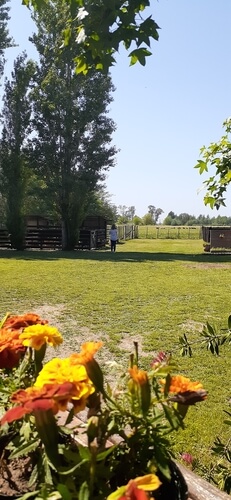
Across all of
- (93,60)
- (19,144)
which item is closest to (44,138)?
(19,144)

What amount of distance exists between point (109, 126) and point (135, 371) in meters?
21.5

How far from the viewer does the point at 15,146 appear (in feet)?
59.9

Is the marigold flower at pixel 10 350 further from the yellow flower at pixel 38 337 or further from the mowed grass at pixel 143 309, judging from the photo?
the mowed grass at pixel 143 309

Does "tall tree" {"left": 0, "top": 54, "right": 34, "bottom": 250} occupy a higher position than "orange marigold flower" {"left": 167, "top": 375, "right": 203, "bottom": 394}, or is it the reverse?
"tall tree" {"left": 0, "top": 54, "right": 34, "bottom": 250}

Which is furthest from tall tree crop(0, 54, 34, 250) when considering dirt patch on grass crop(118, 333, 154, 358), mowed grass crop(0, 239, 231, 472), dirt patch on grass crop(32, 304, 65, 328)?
dirt patch on grass crop(118, 333, 154, 358)

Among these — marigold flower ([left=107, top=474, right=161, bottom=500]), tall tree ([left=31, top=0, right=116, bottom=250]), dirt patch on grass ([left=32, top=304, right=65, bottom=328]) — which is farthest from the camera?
tall tree ([left=31, top=0, right=116, bottom=250])

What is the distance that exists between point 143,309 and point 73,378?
5833 millimetres

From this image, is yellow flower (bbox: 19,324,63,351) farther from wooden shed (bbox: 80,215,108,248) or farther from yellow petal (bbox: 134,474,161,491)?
wooden shed (bbox: 80,215,108,248)

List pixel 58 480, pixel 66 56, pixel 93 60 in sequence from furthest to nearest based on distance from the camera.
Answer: pixel 66 56, pixel 93 60, pixel 58 480

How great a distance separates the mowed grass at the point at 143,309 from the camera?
3109 mm

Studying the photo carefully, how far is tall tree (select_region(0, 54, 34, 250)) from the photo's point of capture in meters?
18.0

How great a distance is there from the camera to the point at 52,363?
566 millimetres

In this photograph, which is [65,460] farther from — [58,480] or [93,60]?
[93,60]

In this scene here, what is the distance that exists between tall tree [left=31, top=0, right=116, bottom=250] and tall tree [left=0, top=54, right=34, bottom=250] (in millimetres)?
983
